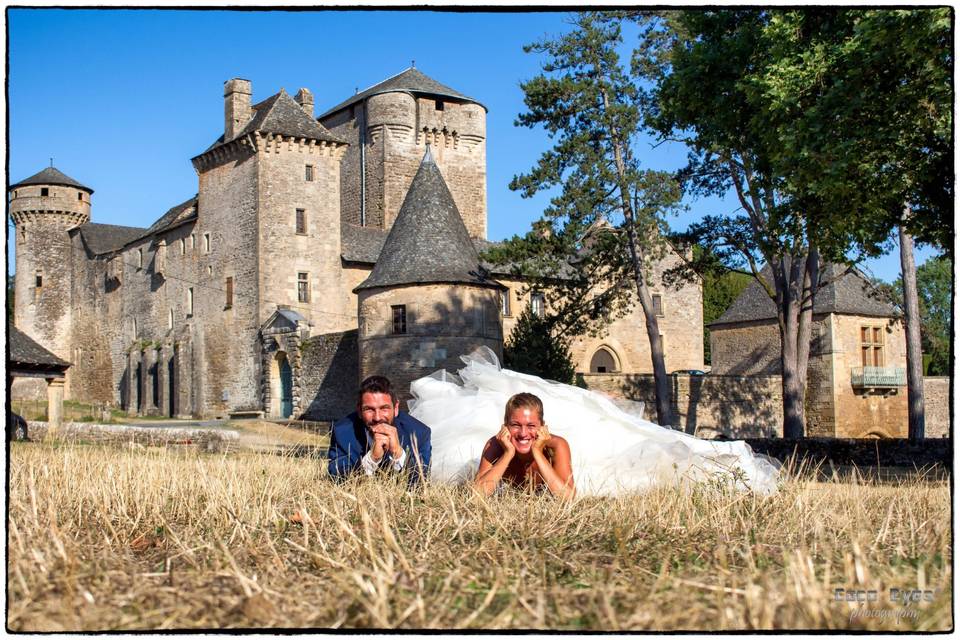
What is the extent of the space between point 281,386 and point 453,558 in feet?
108

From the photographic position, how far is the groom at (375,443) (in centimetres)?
604

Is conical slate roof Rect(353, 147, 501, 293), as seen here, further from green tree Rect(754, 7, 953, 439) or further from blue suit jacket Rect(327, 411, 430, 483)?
blue suit jacket Rect(327, 411, 430, 483)

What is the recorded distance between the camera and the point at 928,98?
9.58 m

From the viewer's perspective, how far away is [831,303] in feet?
116

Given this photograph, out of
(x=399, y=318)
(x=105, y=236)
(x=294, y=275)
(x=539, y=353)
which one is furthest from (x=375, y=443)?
(x=105, y=236)

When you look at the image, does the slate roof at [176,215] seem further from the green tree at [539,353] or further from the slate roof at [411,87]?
the green tree at [539,353]

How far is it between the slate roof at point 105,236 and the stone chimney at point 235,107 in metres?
12.9

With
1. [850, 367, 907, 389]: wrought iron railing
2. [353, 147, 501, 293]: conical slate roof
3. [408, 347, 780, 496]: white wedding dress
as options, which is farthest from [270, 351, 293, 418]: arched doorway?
[408, 347, 780, 496]: white wedding dress

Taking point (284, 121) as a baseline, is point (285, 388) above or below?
below

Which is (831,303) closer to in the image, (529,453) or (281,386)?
(281,386)

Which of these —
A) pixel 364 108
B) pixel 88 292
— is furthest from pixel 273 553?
pixel 88 292

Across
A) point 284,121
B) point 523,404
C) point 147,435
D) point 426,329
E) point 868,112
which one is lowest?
point 147,435

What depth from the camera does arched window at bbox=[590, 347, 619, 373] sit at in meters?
43.5

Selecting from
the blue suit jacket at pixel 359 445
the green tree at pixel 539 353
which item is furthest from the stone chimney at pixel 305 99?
the blue suit jacket at pixel 359 445
